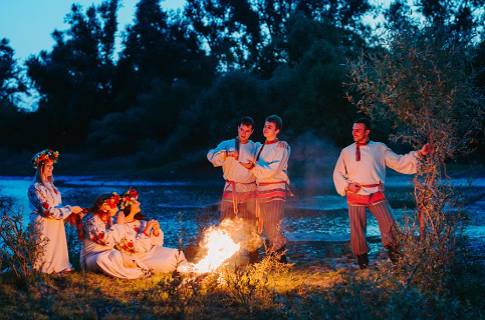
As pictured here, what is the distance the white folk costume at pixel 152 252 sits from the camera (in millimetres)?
6746

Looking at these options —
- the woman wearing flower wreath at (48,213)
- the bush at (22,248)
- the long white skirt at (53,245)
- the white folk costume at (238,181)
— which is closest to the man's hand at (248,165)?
the white folk costume at (238,181)

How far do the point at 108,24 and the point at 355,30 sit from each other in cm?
1990

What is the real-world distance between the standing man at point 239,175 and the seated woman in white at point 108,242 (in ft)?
3.90

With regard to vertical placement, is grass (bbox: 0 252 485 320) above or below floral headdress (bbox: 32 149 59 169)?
below

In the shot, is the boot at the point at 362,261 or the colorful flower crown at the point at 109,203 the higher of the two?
the colorful flower crown at the point at 109,203

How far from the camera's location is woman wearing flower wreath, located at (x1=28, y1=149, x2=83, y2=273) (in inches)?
256

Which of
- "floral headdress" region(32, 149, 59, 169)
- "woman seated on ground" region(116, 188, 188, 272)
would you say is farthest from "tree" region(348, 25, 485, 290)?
"floral headdress" region(32, 149, 59, 169)

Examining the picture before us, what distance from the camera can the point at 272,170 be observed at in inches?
271

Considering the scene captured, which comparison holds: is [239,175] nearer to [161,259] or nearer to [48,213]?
[161,259]

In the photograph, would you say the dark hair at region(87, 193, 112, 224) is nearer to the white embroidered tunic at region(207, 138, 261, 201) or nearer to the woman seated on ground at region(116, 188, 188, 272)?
the woman seated on ground at region(116, 188, 188, 272)

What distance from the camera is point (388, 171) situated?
22.4 metres

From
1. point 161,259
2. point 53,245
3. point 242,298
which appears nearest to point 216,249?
point 242,298

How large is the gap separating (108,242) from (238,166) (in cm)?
188

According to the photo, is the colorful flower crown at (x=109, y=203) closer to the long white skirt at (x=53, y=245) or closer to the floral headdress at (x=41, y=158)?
the long white skirt at (x=53, y=245)
